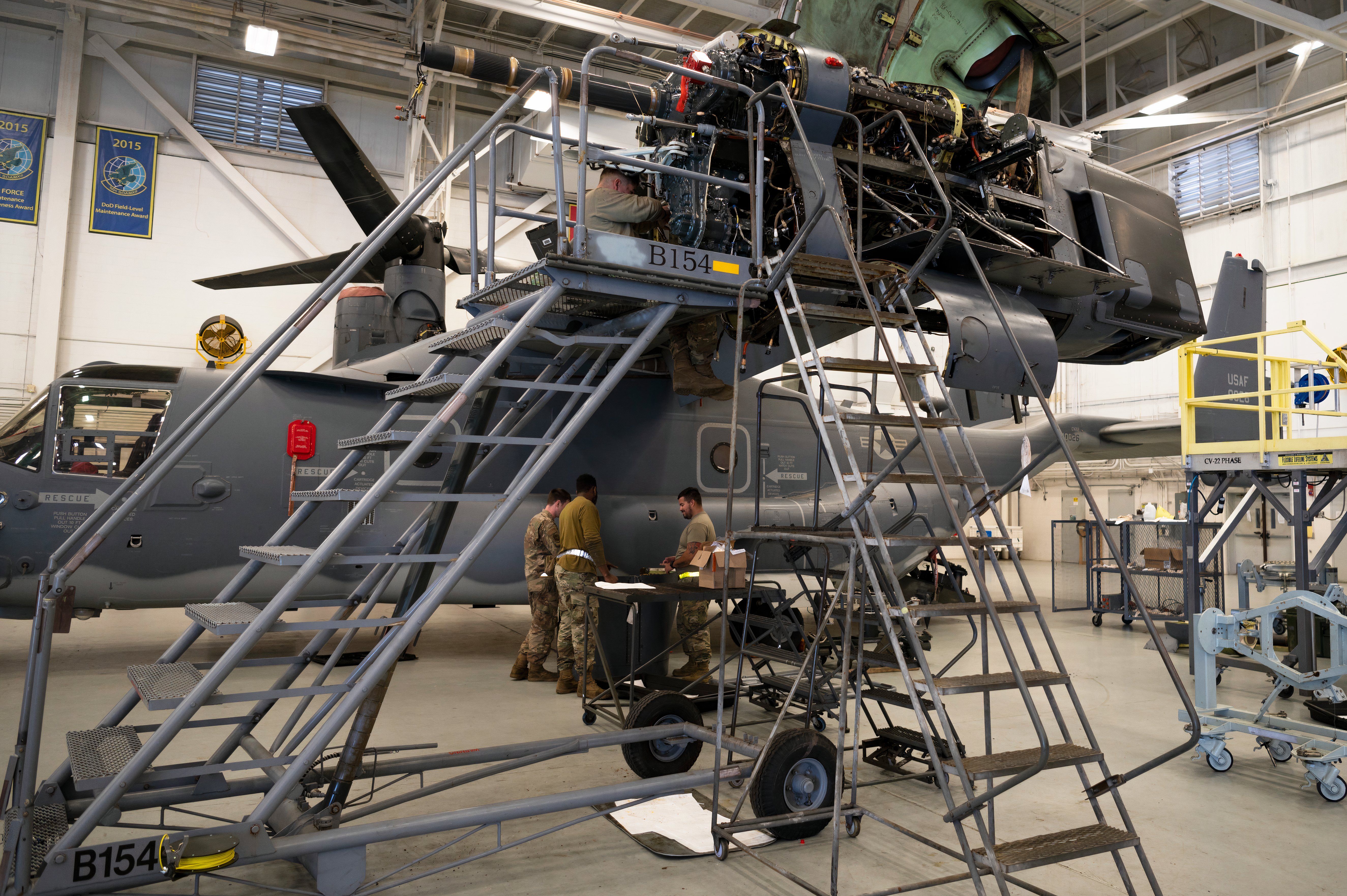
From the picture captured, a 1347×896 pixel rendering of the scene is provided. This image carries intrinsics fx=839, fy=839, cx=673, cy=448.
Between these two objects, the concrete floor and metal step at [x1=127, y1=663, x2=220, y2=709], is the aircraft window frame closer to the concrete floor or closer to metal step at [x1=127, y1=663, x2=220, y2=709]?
the concrete floor

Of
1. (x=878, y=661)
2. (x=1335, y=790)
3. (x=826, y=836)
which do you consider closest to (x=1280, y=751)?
(x=1335, y=790)

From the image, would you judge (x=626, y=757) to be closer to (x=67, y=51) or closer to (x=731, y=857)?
(x=731, y=857)

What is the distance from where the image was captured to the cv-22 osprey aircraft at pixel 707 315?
5820 millimetres

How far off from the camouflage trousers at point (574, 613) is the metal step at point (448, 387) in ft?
10.2

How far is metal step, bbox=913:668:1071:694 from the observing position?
3.33 m

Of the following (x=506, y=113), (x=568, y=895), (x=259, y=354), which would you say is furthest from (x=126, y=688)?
(x=506, y=113)

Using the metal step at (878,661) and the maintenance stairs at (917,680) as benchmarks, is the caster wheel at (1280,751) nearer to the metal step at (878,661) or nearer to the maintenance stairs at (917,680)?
the maintenance stairs at (917,680)

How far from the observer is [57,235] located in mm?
16672

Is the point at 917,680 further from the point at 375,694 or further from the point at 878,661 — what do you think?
the point at 375,694

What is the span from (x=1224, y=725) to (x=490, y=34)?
62.4 ft

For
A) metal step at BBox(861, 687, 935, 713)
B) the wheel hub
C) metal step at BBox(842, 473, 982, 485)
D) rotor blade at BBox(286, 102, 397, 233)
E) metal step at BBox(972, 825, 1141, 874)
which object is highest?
rotor blade at BBox(286, 102, 397, 233)

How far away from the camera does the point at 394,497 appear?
12.9 ft

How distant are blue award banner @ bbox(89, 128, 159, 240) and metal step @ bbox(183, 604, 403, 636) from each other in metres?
17.0

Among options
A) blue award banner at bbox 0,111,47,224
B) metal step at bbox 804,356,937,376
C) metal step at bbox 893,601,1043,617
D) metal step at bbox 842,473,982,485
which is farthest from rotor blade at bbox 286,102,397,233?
blue award banner at bbox 0,111,47,224
